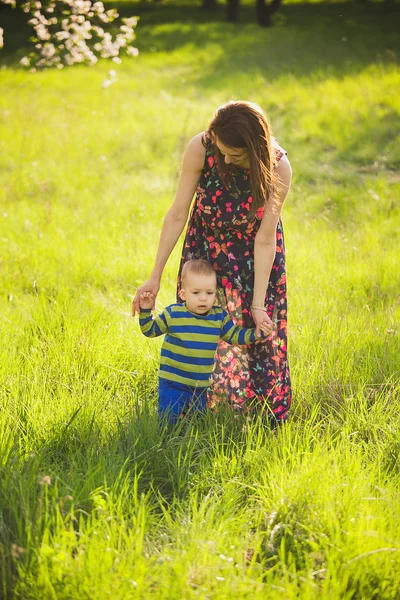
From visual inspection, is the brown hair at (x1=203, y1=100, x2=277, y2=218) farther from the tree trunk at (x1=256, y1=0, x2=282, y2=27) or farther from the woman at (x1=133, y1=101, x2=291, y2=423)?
the tree trunk at (x1=256, y1=0, x2=282, y2=27)

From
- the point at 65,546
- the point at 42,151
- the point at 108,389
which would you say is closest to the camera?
the point at 65,546

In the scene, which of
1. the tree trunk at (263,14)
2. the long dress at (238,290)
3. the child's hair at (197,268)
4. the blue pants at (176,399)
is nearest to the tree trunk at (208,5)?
the tree trunk at (263,14)

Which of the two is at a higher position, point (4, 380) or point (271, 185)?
point (271, 185)

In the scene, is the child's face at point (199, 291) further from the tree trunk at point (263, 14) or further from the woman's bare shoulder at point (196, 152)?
the tree trunk at point (263, 14)

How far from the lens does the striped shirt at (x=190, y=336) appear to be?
316 cm

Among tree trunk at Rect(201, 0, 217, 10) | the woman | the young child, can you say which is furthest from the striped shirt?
tree trunk at Rect(201, 0, 217, 10)

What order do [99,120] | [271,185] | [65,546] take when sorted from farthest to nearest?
[99,120] < [271,185] < [65,546]

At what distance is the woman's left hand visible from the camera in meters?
3.15

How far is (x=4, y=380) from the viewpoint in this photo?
3352mm

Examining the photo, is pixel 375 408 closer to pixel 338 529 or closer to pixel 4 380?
pixel 338 529

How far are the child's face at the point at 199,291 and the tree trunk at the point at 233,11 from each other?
905 inches

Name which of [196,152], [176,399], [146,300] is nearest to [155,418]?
[176,399]

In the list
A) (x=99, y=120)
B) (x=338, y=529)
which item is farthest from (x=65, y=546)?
(x=99, y=120)

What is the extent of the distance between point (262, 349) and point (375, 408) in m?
0.63
